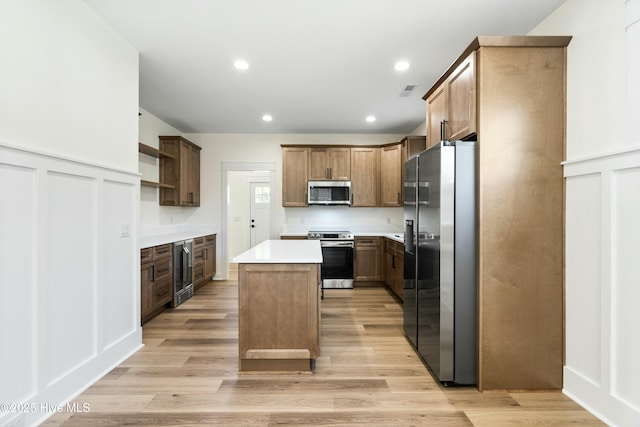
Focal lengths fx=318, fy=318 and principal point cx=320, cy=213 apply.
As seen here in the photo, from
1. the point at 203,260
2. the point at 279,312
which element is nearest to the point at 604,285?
the point at 279,312

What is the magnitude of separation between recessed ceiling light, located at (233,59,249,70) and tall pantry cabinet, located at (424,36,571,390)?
194cm

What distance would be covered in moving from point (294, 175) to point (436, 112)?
2.93m

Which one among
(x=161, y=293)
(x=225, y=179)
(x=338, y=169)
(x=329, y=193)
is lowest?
(x=161, y=293)

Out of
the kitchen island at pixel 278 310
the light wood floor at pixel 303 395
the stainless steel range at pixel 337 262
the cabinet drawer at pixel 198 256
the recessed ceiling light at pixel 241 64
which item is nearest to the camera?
the light wood floor at pixel 303 395

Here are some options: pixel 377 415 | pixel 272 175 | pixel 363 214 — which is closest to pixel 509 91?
pixel 377 415

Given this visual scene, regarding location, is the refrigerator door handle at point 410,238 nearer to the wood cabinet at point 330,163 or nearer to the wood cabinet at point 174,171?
the wood cabinet at point 330,163

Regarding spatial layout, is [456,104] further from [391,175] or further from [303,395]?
[391,175]

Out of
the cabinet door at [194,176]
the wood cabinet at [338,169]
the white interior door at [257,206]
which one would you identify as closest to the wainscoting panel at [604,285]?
the wood cabinet at [338,169]

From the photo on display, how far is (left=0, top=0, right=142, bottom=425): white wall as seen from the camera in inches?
64.6

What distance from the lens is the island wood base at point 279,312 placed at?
233 cm

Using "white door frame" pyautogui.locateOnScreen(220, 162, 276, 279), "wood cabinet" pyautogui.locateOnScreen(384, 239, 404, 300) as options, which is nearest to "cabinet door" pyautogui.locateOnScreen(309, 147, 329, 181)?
"white door frame" pyautogui.locateOnScreen(220, 162, 276, 279)

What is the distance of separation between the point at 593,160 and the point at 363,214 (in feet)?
12.8

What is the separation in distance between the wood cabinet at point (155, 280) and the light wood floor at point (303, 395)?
0.52m

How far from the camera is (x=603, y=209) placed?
5.93 feet
